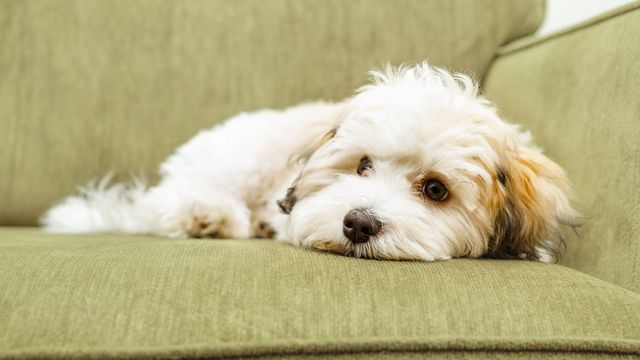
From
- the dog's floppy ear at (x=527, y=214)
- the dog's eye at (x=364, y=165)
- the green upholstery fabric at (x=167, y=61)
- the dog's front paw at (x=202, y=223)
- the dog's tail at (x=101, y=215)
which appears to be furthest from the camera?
the green upholstery fabric at (x=167, y=61)

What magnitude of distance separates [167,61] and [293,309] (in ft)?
4.81

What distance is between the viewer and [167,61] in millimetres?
2330

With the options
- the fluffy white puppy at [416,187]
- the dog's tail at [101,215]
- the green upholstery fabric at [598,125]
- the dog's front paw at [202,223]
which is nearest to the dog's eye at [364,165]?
the fluffy white puppy at [416,187]

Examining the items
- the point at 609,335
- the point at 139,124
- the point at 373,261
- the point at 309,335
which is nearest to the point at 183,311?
the point at 309,335

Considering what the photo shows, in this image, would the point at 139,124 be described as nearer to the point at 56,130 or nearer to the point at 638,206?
the point at 56,130

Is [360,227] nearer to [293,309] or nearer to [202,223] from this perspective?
[293,309]

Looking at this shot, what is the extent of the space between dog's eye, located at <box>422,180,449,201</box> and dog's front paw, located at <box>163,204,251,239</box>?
611 mm

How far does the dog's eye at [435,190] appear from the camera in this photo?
64.3 inches

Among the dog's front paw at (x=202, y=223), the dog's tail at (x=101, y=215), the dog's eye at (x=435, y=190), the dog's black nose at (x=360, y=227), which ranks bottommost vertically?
the dog's tail at (x=101, y=215)

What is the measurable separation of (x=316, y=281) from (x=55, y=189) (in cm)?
143

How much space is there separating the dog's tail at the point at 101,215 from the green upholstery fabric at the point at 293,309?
29.2 inches

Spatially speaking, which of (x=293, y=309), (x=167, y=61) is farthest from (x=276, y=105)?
(x=293, y=309)

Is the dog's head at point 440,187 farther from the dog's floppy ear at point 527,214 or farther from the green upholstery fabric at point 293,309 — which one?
the green upholstery fabric at point 293,309

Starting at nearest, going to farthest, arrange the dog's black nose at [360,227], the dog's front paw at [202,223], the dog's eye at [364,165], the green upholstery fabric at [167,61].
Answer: the dog's black nose at [360,227] → the dog's eye at [364,165] → the dog's front paw at [202,223] → the green upholstery fabric at [167,61]
